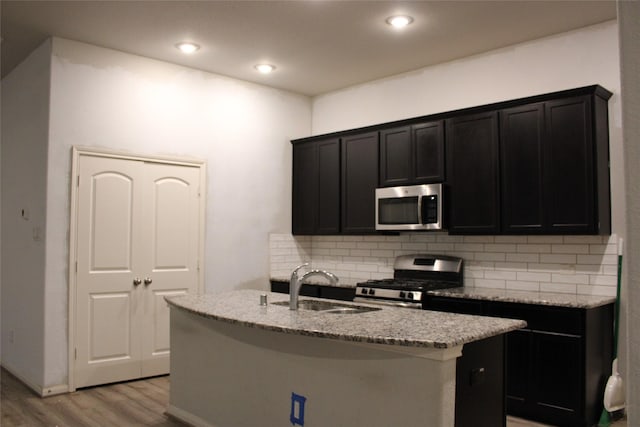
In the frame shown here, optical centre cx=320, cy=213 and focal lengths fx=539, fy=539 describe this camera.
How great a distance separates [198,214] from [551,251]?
3273mm

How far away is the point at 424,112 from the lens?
538 cm

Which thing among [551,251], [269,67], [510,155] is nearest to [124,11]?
[269,67]

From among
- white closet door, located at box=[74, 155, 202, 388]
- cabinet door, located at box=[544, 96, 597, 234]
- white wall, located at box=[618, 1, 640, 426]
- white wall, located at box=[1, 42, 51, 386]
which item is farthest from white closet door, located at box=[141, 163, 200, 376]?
white wall, located at box=[618, 1, 640, 426]

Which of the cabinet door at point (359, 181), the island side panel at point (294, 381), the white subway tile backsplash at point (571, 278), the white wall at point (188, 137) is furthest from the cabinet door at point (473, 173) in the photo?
the island side panel at point (294, 381)

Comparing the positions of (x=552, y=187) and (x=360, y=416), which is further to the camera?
(x=552, y=187)

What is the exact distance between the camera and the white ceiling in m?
3.94

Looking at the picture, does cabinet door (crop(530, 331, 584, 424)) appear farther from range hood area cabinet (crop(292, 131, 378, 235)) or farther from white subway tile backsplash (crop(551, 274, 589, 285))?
range hood area cabinet (crop(292, 131, 378, 235))

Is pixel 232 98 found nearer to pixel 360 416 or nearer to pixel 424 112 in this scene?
pixel 424 112

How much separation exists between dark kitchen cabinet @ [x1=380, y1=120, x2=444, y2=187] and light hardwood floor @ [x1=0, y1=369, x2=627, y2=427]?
2168 mm

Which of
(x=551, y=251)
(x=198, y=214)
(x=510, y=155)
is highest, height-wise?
(x=510, y=155)

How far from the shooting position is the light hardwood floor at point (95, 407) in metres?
3.78

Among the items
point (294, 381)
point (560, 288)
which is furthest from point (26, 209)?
point (560, 288)

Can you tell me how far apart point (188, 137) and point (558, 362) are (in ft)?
12.5

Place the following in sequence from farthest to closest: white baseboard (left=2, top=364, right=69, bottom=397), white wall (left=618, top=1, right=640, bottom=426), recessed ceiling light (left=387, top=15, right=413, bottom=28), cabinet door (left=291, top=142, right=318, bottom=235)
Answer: cabinet door (left=291, top=142, right=318, bottom=235), white baseboard (left=2, top=364, right=69, bottom=397), recessed ceiling light (left=387, top=15, right=413, bottom=28), white wall (left=618, top=1, right=640, bottom=426)
